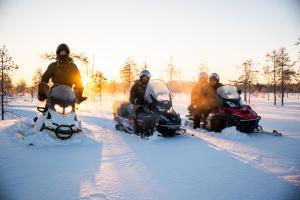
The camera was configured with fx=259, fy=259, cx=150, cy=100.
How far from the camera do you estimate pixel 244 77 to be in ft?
177

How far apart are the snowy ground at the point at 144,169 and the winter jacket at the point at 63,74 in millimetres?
1700

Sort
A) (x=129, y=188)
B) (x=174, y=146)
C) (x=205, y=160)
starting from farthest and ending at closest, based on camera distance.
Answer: (x=174, y=146)
(x=205, y=160)
(x=129, y=188)

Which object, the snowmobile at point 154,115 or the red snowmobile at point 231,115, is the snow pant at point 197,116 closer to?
the red snowmobile at point 231,115

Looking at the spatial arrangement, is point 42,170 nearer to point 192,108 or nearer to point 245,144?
point 245,144

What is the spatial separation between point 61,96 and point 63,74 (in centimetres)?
104

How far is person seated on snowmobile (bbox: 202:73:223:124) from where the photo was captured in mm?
10719

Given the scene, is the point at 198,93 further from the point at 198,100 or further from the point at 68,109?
the point at 68,109

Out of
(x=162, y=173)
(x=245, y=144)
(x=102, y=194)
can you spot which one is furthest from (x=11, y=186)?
(x=245, y=144)

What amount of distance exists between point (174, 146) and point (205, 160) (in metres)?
1.72

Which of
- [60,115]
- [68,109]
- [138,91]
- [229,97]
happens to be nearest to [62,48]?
[68,109]

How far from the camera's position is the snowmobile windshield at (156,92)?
357 inches

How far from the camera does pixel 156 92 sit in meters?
9.15

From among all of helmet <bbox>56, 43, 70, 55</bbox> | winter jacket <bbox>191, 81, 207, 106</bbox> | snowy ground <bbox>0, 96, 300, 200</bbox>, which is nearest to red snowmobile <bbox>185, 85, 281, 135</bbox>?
winter jacket <bbox>191, 81, 207, 106</bbox>

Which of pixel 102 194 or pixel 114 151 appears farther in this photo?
pixel 114 151
